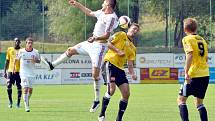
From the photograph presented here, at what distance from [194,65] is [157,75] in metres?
33.3

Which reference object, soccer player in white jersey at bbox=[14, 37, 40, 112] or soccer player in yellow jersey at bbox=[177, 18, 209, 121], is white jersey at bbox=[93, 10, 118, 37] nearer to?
soccer player in yellow jersey at bbox=[177, 18, 209, 121]

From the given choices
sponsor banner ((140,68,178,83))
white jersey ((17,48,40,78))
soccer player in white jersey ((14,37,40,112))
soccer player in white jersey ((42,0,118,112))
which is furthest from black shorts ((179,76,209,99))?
sponsor banner ((140,68,178,83))

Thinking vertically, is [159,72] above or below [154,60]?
below

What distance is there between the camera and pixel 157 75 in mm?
48219

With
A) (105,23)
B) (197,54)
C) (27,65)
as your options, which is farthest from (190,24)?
(27,65)

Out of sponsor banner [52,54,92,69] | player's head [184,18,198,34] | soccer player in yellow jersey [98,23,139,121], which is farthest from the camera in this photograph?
sponsor banner [52,54,92,69]

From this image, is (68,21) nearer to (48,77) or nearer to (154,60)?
(154,60)

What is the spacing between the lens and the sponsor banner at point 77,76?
47406mm

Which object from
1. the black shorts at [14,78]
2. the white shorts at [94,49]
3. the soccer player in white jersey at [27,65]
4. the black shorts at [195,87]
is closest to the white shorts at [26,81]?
the soccer player in white jersey at [27,65]

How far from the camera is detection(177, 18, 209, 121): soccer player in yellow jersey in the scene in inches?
580

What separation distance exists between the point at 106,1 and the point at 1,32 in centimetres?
3224

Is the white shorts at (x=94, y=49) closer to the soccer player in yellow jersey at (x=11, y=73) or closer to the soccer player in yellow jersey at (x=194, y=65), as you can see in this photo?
the soccer player in yellow jersey at (x=194, y=65)

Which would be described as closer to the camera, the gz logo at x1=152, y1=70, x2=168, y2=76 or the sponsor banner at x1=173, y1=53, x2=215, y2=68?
the sponsor banner at x1=173, y1=53, x2=215, y2=68

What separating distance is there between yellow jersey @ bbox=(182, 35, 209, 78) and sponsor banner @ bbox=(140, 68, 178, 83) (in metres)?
32.9
